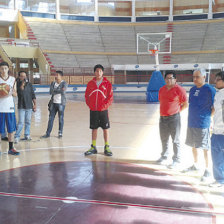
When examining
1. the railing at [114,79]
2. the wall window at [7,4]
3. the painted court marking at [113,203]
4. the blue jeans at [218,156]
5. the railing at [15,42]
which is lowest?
the painted court marking at [113,203]

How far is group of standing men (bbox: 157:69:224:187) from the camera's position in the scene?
157 inches

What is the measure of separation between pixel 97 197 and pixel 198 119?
6.44 ft

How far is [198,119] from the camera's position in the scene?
446 centimetres

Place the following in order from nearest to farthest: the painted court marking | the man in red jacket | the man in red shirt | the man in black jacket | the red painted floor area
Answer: the red painted floor area, the painted court marking, the man in red shirt, the man in red jacket, the man in black jacket

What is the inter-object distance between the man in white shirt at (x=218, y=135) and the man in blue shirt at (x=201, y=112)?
273 mm

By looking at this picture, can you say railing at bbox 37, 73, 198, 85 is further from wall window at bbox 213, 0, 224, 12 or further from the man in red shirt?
the man in red shirt

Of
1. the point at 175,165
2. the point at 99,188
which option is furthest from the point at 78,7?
Answer: the point at 99,188

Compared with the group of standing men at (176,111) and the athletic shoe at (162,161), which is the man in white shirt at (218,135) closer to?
the group of standing men at (176,111)

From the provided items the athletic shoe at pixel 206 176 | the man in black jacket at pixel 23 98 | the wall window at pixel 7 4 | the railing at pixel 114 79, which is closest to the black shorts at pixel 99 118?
the man in black jacket at pixel 23 98

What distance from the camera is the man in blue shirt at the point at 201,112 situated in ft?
14.3

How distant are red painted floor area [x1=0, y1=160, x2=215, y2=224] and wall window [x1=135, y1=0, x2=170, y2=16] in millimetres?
31988

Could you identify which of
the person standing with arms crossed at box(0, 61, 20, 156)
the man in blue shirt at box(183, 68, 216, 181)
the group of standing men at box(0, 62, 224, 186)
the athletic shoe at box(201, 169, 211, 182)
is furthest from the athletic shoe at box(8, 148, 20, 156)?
the athletic shoe at box(201, 169, 211, 182)

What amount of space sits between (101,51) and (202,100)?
26.4 m

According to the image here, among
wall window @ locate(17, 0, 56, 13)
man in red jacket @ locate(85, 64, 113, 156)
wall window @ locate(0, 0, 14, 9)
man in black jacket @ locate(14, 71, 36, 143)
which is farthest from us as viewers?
wall window @ locate(17, 0, 56, 13)
